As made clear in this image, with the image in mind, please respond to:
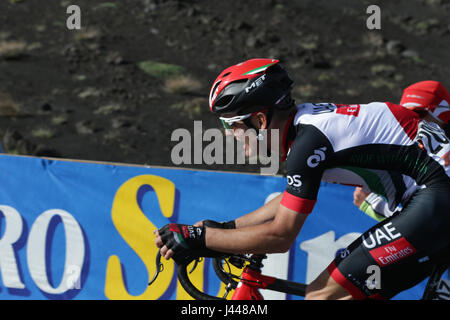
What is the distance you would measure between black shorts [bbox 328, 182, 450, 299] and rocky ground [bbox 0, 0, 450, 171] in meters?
8.92

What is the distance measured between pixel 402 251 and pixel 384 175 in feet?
1.37

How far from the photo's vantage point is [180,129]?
→ 1469cm

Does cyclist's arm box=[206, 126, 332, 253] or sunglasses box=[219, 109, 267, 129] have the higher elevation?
sunglasses box=[219, 109, 267, 129]

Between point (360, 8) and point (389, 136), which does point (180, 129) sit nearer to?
point (389, 136)

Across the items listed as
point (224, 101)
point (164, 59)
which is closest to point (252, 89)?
point (224, 101)

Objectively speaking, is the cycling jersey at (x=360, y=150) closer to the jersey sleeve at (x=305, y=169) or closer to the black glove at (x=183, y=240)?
the jersey sleeve at (x=305, y=169)

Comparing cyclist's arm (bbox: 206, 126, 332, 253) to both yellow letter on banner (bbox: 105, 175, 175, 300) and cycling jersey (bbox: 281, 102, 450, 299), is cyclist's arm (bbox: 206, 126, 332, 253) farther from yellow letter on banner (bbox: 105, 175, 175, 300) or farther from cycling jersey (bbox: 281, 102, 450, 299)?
yellow letter on banner (bbox: 105, 175, 175, 300)

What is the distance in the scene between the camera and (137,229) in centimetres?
473

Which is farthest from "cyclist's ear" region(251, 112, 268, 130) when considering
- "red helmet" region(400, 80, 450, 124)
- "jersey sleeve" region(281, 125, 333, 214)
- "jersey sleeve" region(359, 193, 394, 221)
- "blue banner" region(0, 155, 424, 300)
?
"blue banner" region(0, 155, 424, 300)

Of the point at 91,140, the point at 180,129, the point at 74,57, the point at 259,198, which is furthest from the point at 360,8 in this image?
the point at 259,198

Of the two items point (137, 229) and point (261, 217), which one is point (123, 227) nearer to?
point (137, 229)

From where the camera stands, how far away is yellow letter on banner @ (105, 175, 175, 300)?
4.67 meters

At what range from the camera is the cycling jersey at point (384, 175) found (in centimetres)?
247

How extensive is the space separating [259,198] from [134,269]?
1287mm
